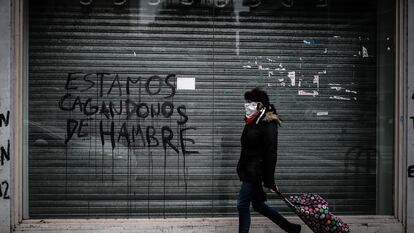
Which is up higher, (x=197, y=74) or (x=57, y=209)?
(x=197, y=74)

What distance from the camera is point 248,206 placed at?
7121 millimetres

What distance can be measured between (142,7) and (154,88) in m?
1.03

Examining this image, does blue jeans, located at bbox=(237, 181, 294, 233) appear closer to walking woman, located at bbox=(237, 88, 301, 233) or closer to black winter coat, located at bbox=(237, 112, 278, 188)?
walking woman, located at bbox=(237, 88, 301, 233)

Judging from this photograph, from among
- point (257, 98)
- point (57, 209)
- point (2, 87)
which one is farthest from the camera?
point (57, 209)

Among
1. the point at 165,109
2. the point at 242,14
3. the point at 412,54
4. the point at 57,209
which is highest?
the point at 242,14

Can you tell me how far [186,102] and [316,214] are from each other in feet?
7.31

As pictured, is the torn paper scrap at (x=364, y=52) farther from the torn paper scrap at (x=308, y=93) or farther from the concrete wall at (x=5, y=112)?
the concrete wall at (x=5, y=112)

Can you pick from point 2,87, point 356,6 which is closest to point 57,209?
point 2,87

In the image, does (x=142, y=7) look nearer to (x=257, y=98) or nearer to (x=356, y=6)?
(x=257, y=98)

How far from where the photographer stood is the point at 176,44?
820 centimetres

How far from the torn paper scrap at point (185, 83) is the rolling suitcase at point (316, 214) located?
6.25ft

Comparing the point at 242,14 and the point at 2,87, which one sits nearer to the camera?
the point at 2,87

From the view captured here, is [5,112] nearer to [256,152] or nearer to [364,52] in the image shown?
[256,152]

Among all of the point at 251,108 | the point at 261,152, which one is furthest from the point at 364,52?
the point at 261,152
